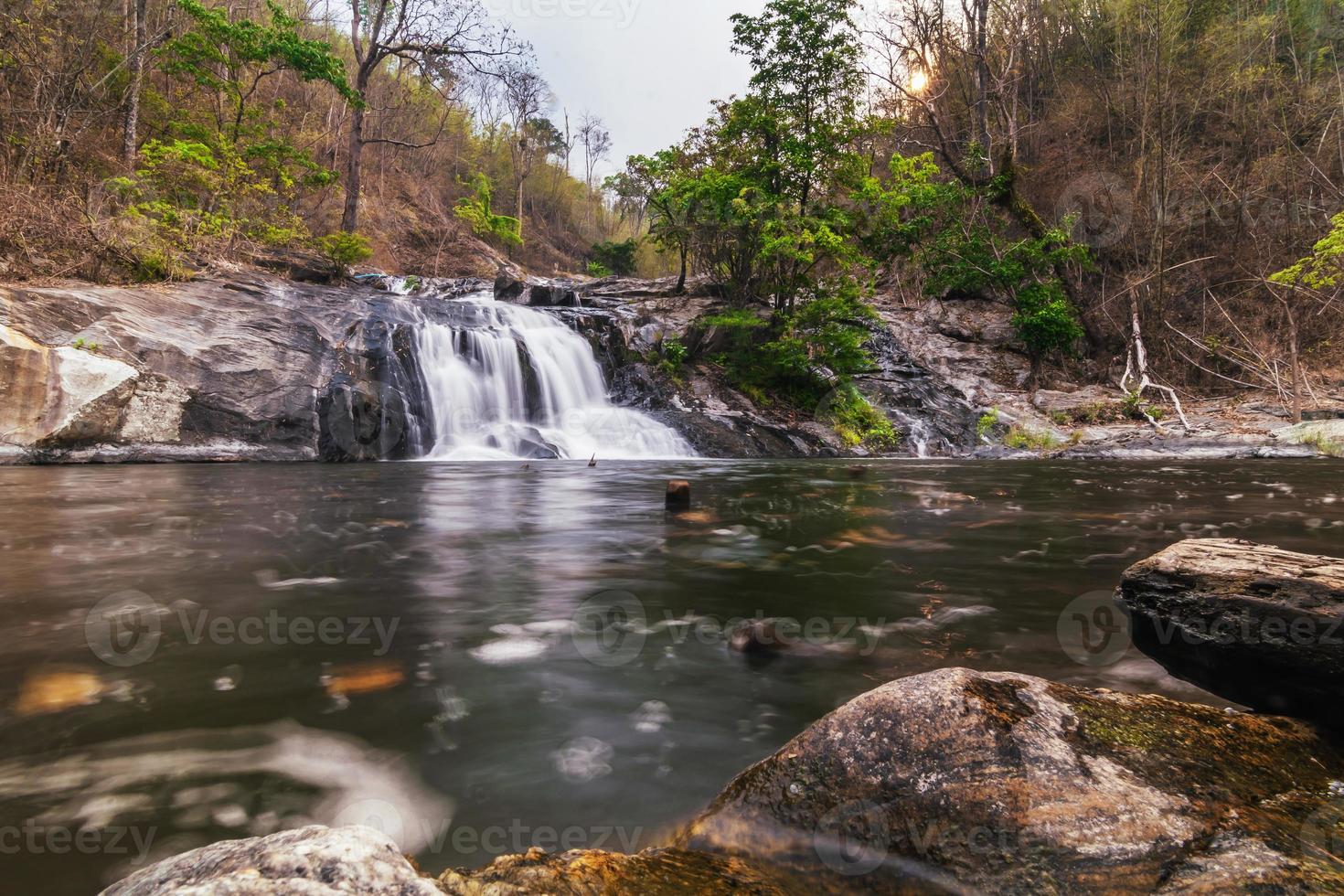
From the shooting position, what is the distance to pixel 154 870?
94 centimetres

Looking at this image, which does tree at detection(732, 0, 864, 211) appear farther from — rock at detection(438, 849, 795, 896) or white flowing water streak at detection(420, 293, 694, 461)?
rock at detection(438, 849, 795, 896)

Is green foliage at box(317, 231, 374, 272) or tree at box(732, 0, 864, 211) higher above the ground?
tree at box(732, 0, 864, 211)

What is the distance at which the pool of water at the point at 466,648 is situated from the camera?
1.55 metres

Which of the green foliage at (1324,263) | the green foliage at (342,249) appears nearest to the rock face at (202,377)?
the green foliage at (342,249)

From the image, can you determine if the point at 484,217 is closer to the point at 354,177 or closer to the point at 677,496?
the point at 354,177

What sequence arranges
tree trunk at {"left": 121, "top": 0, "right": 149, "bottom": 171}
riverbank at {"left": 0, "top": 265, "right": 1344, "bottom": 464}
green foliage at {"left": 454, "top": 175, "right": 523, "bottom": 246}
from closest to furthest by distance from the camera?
riverbank at {"left": 0, "top": 265, "right": 1344, "bottom": 464} < tree trunk at {"left": 121, "top": 0, "right": 149, "bottom": 171} < green foliage at {"left": 454, "top": 175, "right": 523, "bottom": 246}

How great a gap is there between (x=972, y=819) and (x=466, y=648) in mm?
1947

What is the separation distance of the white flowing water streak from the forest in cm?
339

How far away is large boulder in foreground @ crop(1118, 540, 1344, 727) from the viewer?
1757 millimetres

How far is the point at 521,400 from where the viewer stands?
13164 millimetres

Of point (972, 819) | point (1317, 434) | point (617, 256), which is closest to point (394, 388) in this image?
point (972, 819)

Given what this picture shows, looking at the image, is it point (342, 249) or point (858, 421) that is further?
point (342, 249)

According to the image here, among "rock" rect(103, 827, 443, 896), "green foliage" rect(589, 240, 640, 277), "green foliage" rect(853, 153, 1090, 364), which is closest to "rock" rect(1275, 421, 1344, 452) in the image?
"green foliage" rect(853, 153, 1090, 364)

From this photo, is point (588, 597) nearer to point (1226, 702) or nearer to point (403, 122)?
point (1226, 702)
